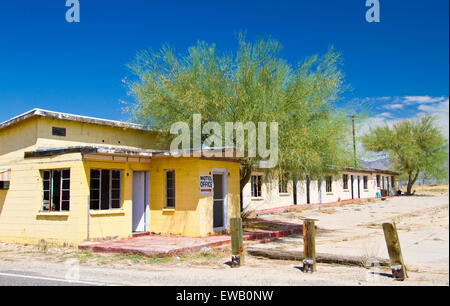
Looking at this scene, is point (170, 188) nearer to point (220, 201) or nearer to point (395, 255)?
point (220, 201)

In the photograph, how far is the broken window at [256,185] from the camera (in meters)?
25.6

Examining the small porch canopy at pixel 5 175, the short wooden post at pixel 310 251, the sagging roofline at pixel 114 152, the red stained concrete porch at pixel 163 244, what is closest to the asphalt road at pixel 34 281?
the red stained concrete porch at pixel 163 244

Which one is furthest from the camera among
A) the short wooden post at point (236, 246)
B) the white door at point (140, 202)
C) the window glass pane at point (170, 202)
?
the white door at point (140, 202)

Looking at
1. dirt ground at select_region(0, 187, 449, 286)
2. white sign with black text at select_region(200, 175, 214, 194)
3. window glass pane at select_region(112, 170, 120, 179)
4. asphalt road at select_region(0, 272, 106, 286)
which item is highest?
window glass pane at select_region(112, 170, 120, 179)

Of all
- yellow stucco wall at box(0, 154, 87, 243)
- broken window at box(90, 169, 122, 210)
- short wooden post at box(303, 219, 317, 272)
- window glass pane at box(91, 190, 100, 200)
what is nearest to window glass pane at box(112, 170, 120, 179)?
broken window at box(90, 169, 122, 210)

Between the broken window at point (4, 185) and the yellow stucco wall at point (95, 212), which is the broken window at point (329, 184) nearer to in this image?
the yellow stucco wall at point (95, 212)

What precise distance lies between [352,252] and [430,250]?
7.56ft

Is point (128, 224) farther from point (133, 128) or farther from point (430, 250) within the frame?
point (430, 250)

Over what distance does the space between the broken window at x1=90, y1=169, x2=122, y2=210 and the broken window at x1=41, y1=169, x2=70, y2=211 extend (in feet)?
2.81

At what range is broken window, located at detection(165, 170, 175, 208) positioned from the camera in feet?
48.2

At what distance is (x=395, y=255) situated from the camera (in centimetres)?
809

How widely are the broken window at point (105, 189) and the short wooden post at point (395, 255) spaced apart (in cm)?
892

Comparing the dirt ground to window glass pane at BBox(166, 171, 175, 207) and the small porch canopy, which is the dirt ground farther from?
window glass pane at BBox(166, 171, 175, 207)

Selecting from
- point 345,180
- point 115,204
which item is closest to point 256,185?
point 115,204
